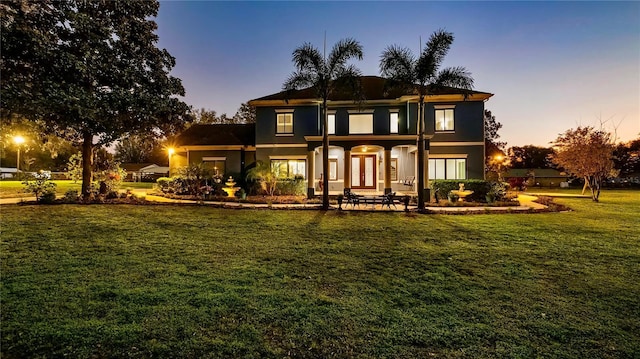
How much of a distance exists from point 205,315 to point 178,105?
1544cm

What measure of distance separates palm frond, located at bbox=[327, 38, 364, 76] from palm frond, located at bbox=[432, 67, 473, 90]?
4036 millimetres

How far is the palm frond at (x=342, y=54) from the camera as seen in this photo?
602 inches

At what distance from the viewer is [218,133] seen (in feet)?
92.4

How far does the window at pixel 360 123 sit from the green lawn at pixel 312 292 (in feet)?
47.3

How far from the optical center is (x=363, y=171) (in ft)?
79.4

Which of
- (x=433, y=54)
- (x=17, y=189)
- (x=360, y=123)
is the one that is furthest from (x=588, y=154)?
(x=17, y=189)

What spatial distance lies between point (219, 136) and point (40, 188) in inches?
548

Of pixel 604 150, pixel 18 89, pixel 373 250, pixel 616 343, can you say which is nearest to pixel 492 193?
pixel 604 150

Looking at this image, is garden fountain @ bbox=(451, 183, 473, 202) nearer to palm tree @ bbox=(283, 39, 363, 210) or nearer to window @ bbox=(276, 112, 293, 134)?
palm tree @ bbox=(283, 39, 363, 210)

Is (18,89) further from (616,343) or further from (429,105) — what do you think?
(429,105)

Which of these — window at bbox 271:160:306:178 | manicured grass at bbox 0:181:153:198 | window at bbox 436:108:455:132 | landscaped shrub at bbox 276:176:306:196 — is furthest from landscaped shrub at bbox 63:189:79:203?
window at bbox 436:108:455:132

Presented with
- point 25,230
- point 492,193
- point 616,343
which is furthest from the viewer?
point 492,193

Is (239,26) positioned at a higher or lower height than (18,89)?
higher

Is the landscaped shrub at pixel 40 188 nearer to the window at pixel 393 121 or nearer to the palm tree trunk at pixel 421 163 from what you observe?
the palm tree trunk at pixel 421 163
